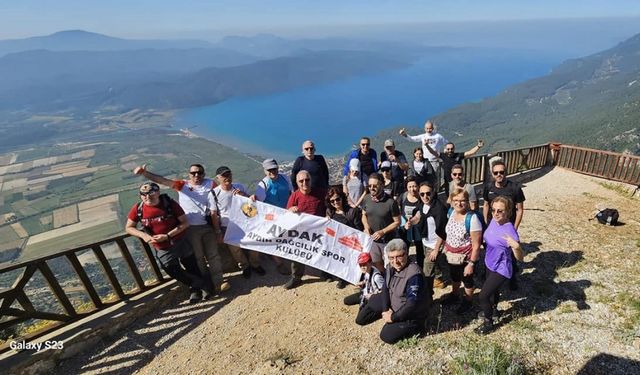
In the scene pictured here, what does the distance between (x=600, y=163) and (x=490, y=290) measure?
11.6 meters

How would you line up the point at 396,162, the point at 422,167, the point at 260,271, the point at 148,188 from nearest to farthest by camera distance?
the point at 148,188 → the point at 260,271 → the point at 396,162 → the point at 422,167

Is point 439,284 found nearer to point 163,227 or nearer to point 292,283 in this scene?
point 292,283

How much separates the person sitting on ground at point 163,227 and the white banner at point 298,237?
0.94 meters

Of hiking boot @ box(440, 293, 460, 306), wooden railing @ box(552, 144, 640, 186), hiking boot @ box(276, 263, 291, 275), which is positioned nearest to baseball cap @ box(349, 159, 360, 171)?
hiking boot @ box(276, 263, 291, 275)

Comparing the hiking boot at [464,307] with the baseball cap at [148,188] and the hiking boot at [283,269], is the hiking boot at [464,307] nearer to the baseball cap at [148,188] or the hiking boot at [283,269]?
the hiking boot at [283,269]

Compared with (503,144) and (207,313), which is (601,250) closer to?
(207,313)

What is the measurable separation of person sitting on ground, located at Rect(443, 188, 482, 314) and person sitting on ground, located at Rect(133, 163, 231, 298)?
4.23 m

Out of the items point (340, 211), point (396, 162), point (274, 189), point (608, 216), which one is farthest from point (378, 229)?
point (608, 216)

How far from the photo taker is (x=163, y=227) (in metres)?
5.88

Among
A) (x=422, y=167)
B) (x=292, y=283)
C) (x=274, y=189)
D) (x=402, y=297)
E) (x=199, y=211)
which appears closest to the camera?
(x=402, y=297)

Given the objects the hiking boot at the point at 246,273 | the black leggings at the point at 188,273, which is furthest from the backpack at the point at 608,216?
the black leggings at the point at 188,273

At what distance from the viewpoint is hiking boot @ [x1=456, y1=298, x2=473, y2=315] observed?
5.69 m

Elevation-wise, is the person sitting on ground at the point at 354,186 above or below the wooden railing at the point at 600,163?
above

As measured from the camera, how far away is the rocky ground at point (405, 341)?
4766 mm
